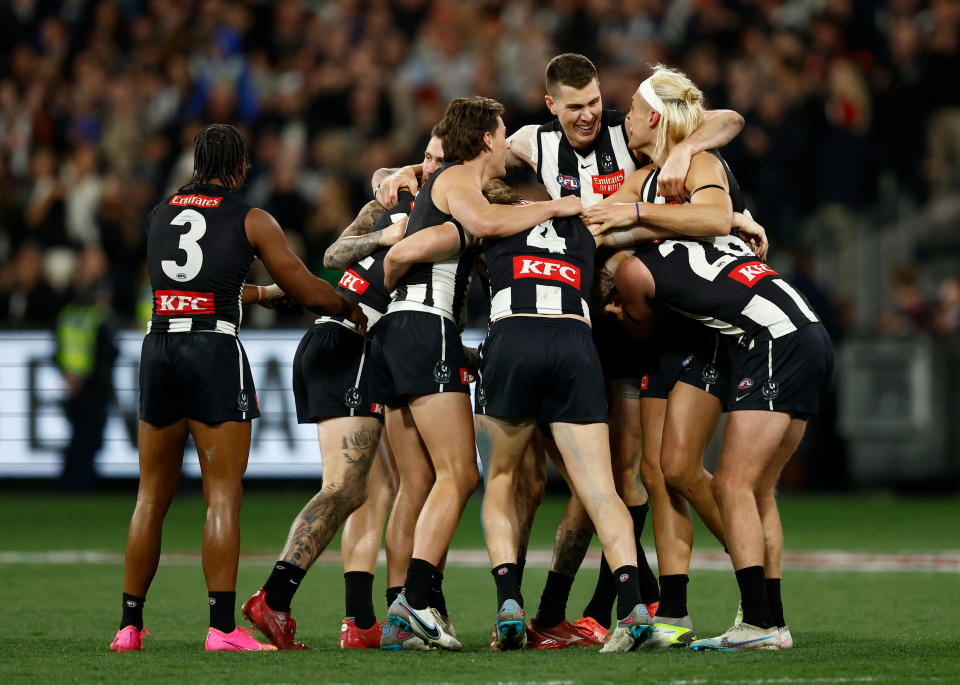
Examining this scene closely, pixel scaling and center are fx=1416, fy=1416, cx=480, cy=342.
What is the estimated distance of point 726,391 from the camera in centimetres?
671

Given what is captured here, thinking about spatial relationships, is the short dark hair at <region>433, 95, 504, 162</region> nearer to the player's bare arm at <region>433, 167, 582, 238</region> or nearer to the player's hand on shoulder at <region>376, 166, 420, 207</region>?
the player's bare arm at <region>433, 167, 582, 238</region>

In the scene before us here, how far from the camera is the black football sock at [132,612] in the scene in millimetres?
6520

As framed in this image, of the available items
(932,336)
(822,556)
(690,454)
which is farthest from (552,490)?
(690,454)

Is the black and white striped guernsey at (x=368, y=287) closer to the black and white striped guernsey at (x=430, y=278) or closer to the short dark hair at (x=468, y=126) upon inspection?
the black and white striped guernsey at (x=430, y=278)

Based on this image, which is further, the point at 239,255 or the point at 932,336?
the point at 932,336

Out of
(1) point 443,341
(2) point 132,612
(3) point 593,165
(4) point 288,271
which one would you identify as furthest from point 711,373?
(2) point 132,612

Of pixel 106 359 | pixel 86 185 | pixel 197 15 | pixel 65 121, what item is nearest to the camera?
pixel 106 359

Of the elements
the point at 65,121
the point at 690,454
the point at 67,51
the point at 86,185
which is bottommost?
the point at 690,454

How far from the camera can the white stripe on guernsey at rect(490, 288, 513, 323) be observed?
21.2ft

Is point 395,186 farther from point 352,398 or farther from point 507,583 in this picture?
point 507,583

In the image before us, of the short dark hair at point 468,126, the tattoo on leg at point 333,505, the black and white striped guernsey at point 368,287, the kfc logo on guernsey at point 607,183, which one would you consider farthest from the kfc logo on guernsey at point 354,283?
the kfc logo on guernsey at point 607,183

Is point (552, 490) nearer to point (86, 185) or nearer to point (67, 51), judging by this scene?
point (86, 185)

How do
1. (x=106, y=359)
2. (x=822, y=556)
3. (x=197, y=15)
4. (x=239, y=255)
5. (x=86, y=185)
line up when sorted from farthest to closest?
(x=197, y=15) < (x=86, y=185) < (x=106, y=359) < (x=822, y=556) < (x=239, y=255)

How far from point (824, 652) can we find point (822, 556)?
4.66 metres
